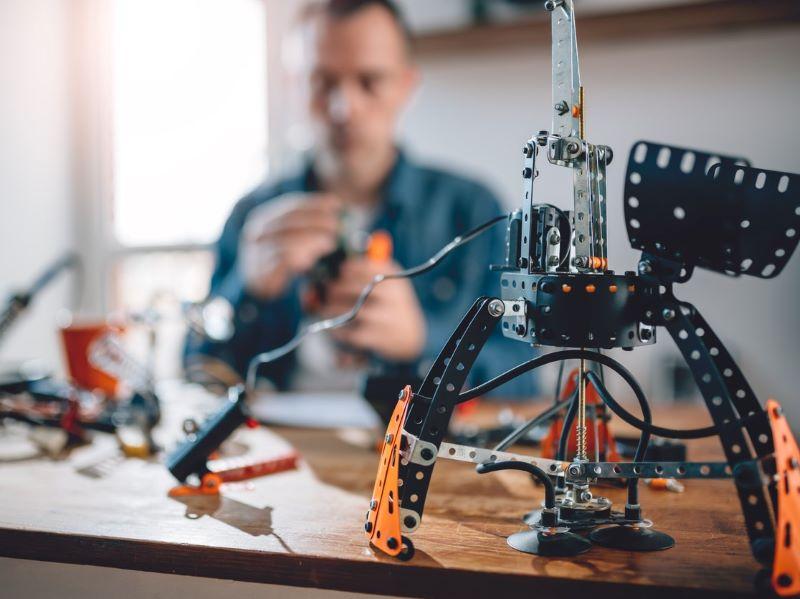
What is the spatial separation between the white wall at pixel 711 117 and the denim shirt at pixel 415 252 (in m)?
0.25

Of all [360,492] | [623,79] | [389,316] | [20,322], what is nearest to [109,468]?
[360,492]

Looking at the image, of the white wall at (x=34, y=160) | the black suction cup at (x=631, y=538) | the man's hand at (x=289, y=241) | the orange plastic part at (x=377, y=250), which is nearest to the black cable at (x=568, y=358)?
the black suction cup at (x=631, y=538)

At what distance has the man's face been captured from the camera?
83.7 inches

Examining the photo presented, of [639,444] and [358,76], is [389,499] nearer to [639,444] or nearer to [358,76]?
[639,444]

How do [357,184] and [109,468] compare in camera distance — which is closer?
[109,468]

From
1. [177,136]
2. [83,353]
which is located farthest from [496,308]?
[177,136]

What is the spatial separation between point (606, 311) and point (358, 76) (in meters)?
1.67

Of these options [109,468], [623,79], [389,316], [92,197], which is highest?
[623,79]

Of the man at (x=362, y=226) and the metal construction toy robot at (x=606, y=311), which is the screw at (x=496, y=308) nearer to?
the metal construction toy robot at (x=606, y=311)

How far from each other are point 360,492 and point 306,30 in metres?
1.70

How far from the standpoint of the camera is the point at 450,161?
2625mm

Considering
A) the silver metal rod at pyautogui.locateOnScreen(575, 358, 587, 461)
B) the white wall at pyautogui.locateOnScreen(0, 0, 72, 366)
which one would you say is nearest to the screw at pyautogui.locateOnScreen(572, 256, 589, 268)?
the silver metal rod at pyautogui.locateOnScreen(575, 358, 587, 461)

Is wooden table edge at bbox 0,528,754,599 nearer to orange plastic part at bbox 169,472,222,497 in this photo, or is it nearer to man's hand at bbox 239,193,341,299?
orange plastic part at bbox 169,472,222,497

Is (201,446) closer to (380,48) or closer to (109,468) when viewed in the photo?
(109,468)
